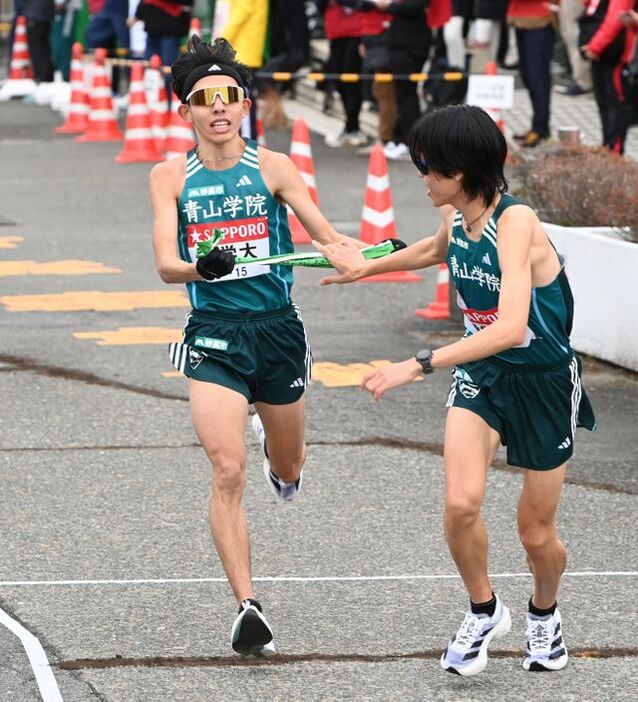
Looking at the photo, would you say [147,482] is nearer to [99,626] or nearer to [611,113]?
[99,626]

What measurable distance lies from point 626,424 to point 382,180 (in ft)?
15.0

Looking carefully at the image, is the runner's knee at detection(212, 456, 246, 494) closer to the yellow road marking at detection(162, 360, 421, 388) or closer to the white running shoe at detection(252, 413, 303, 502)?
the white running shoe at detection(252, 413, 303, 502)

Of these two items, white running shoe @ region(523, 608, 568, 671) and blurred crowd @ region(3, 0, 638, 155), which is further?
blurred crowd @ region(3, 0, 638, 155)

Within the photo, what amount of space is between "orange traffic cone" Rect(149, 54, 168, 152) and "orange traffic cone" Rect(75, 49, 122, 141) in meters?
1.41

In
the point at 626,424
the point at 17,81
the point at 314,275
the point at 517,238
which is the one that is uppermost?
the point at 517,238

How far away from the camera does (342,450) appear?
27.5 ft

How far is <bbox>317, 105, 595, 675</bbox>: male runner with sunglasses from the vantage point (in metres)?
5.09

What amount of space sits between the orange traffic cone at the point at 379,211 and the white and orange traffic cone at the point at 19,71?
561 inches

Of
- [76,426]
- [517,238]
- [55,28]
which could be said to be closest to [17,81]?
[55,28]

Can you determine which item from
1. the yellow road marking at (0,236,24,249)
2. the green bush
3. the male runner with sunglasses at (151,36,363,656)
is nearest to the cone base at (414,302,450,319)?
the green bush

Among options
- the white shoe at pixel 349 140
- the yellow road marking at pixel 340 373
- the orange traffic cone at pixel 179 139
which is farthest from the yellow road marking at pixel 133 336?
the white shoe at pixel 349 140

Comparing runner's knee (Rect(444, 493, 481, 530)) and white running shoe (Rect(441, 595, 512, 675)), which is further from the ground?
runner's knee (Rect(444, 493, 481, 530))

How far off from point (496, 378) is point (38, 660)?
5.39 ft

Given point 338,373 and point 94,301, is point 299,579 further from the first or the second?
point 94,301
